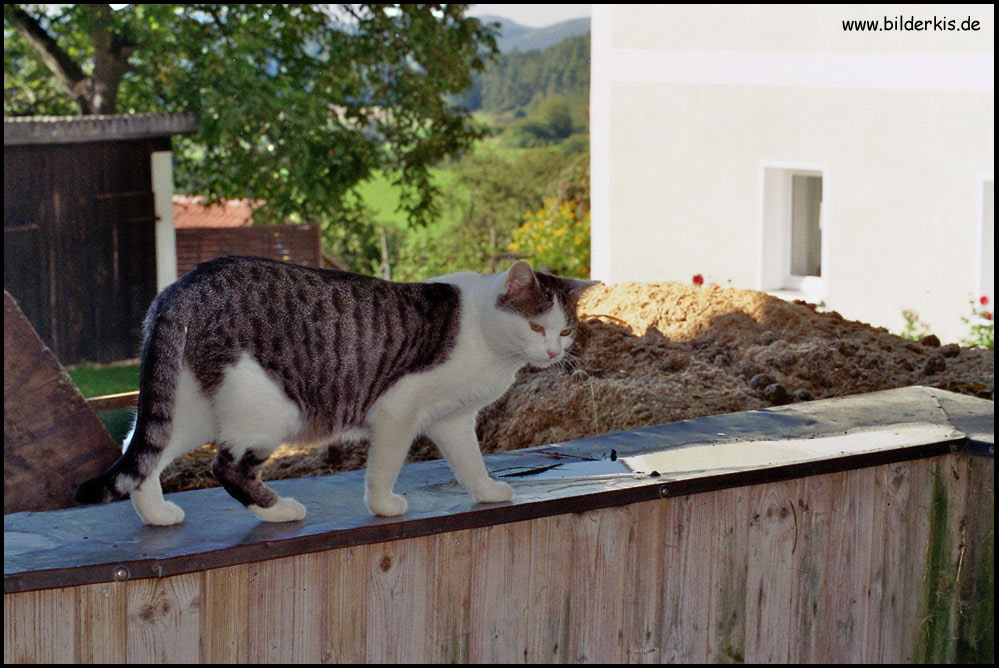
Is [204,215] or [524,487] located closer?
[524,487]

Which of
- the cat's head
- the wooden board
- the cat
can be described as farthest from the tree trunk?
the cat's head

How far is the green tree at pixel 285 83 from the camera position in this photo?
729cm

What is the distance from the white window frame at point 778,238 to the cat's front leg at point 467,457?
463 centimetres

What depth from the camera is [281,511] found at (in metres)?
2.20

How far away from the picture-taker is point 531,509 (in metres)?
2.35

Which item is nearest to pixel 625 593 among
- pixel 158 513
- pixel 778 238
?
pixel 158 513

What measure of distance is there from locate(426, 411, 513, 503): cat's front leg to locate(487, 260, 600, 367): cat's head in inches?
7.5

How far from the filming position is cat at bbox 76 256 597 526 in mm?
2043

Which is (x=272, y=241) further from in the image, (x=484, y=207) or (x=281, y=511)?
(x=281, y=511)

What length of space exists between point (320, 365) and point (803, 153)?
4.91 meters

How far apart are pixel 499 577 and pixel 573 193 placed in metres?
8.05

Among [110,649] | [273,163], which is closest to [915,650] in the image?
[110,649]

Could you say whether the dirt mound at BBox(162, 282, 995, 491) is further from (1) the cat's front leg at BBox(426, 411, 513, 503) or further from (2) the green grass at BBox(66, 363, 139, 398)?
(2) the green grass at BBox(66, 363, 139, 398)

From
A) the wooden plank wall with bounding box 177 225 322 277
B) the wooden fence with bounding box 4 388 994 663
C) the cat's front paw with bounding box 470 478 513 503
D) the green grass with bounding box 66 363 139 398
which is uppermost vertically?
the wooden plank wall with bounding box 177 225 322 277
